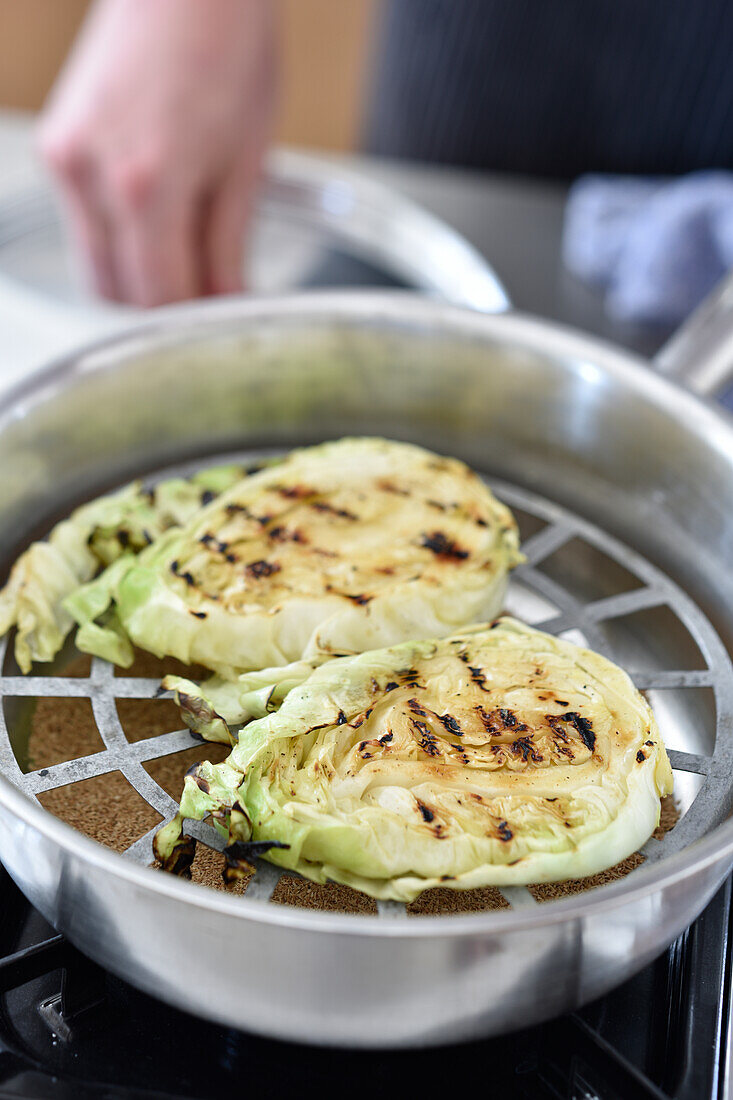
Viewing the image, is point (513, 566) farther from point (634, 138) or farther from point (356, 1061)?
point (634, 138)

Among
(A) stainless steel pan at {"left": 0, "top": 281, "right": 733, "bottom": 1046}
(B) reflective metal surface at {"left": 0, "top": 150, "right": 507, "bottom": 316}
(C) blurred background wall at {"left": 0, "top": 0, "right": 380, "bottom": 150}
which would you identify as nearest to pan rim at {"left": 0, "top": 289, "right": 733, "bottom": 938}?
(A) stainless steel pan at {"left": 0, "top": 281, "right": 733, "bottom": 1046}

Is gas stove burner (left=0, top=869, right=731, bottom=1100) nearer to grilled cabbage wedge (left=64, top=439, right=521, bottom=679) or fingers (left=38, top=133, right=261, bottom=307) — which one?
grilled cabbage wedge (left=64, top=439, right=521, bottom=679)

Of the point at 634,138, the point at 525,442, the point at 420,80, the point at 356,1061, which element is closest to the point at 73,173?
the point at 525,442

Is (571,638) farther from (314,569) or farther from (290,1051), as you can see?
(290,1051)

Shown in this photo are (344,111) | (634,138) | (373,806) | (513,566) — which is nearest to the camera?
(373,806)

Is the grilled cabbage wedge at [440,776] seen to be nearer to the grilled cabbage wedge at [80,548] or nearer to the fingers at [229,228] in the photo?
the grilled cabbage wedge at [80,548]

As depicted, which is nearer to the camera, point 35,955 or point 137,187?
point 35,955

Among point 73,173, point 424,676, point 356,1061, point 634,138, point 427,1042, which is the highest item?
point 634,138
